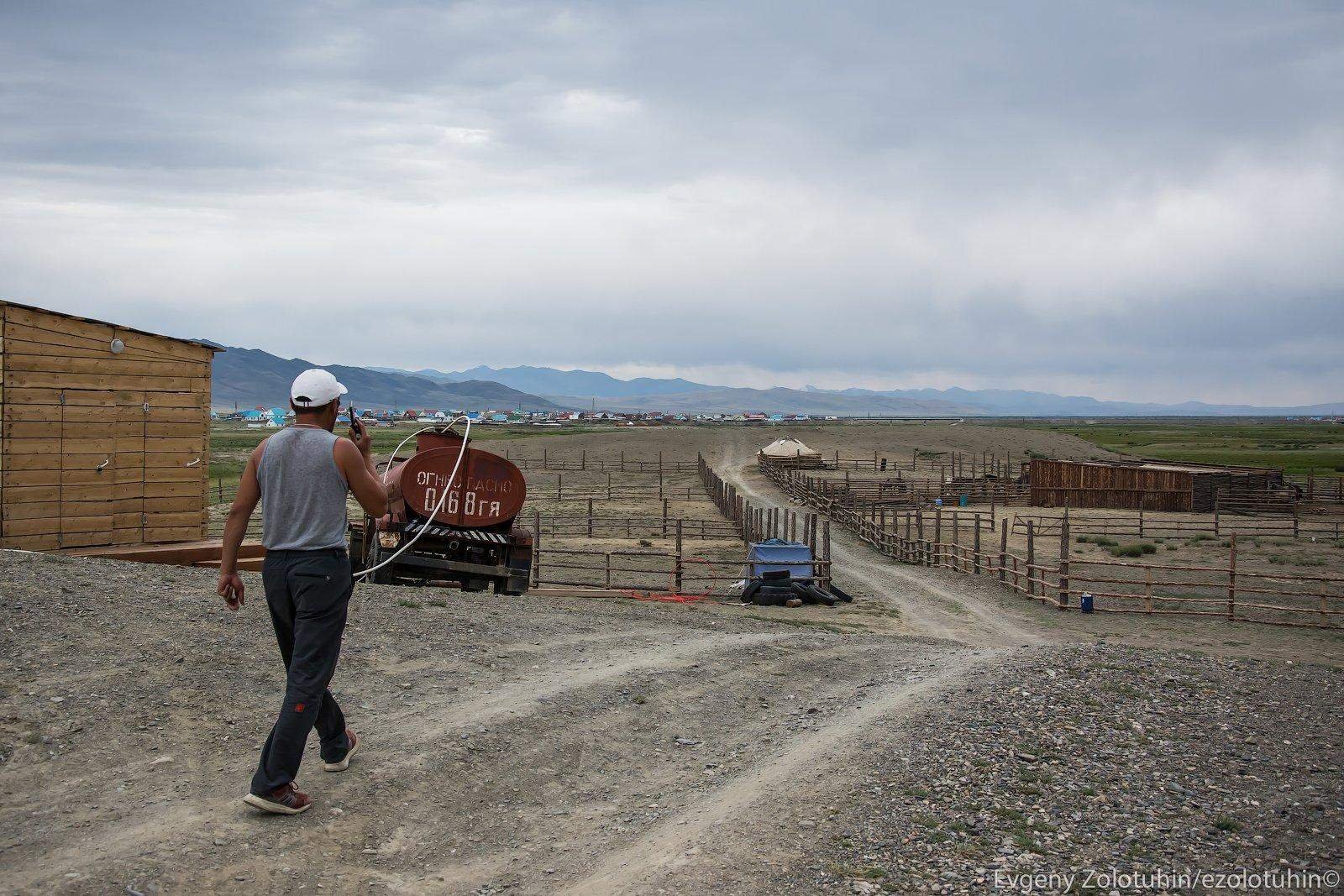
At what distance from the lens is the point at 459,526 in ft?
50.6

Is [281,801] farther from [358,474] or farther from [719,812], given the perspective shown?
[719,812]

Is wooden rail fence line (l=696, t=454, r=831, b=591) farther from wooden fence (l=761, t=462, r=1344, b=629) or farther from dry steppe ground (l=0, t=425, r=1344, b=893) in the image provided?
dry steppe ground (l=0, t=425, r=1344, b=893)

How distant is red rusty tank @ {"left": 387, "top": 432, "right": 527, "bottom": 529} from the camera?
15.1m

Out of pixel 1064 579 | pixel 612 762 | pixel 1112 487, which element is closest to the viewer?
pixel 612 762

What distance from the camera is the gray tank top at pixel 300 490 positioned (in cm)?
498

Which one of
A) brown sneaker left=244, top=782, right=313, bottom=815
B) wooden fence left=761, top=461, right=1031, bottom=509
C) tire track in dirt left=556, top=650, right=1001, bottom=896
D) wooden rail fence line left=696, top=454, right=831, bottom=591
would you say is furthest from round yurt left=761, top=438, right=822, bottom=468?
brown sneaker left=244, top=782, right=313, bottom=815

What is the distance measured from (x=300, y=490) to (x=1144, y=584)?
61.8ft

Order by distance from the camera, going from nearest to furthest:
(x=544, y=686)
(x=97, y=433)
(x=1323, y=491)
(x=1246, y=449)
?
(x=544, y=686) → (x=97, y=433) → (x=1323, y=491) → (x=1246, y=449)

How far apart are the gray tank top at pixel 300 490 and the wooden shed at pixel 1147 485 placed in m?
43.1

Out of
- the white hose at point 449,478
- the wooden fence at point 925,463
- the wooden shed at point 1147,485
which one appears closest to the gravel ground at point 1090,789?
the white hose at point 449,478

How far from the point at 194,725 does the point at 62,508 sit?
28.7 ft

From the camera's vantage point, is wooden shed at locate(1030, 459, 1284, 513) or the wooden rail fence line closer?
the wooden rail fence line

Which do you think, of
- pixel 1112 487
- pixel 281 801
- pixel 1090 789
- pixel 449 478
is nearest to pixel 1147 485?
pixel 1112 487

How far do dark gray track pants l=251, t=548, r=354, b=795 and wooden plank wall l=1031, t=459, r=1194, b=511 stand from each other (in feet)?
143
